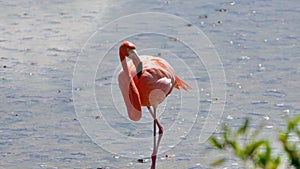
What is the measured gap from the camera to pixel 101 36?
24.4 feet

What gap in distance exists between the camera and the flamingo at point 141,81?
445 cm

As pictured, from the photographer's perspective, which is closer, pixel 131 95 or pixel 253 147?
pixel 253 147

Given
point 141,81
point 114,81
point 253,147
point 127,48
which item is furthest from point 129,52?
point 253,147

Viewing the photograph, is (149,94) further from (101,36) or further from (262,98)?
(101,36)

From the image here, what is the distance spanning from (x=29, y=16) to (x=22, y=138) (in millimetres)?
3309

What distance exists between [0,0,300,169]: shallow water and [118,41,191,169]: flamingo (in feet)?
1.02

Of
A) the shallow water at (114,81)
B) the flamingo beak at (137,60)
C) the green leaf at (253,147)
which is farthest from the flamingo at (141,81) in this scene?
the green leaf at (253,147)

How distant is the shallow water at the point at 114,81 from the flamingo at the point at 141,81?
31 centimetres

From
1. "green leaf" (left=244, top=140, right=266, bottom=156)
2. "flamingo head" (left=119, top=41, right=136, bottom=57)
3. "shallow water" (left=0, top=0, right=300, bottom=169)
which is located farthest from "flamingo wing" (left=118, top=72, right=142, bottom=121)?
"green leaf" (left=244, top=140, right=266, bottom=156)

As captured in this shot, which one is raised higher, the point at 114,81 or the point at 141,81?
the point at 141,81

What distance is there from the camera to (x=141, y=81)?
15.1 ft

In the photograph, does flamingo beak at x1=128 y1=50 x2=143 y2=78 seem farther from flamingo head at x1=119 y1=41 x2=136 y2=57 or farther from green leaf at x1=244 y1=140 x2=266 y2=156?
green leaf at x1=244 y1=140 x2=266 y2=156

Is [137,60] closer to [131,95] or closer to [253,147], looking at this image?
[131,95]

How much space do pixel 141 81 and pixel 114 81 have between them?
159 centimetres
